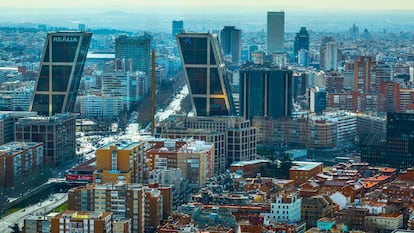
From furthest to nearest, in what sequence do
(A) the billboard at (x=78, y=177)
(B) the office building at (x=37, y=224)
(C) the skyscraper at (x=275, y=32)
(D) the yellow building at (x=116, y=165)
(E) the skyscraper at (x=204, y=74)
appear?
(C) the skyscraper at (x=275, y=32) < (E) the skyscraper at (x=204, y=74) < (A) the billboard at (x=78, y=177) < (D) the yellow building at (x=116, y=165) < (B) the office building at (x=37, y=224)

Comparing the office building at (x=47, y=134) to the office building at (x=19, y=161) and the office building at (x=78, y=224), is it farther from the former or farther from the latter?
the office building at (x=78, y=224)

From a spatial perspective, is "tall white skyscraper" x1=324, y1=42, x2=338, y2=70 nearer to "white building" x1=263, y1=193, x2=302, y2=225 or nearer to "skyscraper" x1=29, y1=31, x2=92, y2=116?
"skyscraper" x1=29, y1=31, x2=92, y2=116

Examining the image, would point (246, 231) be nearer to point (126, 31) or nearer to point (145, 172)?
point (145, 172)

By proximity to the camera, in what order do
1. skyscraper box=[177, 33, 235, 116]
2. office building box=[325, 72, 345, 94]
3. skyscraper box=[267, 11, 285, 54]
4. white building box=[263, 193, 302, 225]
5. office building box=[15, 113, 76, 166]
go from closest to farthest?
1. white building box=[263, 193, 302, 225]
2. office building box=[15, 113, 76, 166]
3. skyscraper box=[177, 33, 235, 116]
4. office building box=[325, 72, 345, 94]
5. skyscraper box=[267, 11, 285, 54]

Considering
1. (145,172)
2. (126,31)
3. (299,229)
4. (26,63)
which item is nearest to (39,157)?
(145,172)

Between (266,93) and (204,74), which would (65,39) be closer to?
(204,74)

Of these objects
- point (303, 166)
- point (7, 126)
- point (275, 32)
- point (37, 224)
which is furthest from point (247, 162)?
point (275, 32)

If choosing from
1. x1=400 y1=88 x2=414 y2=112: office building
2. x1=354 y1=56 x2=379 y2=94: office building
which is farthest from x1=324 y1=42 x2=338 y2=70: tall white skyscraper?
x1=400 y1=88 x2=414 y2=112: office building

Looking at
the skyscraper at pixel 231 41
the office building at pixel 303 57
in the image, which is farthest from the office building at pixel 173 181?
the office building at pixel 303 57
